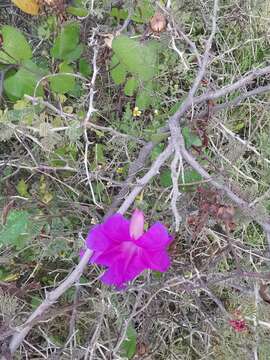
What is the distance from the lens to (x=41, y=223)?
137 cm

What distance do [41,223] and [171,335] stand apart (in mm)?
466

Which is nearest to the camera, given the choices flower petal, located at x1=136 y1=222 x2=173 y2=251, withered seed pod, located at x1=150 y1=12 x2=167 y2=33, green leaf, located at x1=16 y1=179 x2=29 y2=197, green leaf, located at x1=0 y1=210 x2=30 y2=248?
flower petal, located at x1=136 y1=222 x2=173 y2=251

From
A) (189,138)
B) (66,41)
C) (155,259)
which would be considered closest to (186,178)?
(189,138)

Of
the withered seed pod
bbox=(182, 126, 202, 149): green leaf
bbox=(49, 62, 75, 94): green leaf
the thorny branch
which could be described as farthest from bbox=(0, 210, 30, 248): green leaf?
the withered seed pod

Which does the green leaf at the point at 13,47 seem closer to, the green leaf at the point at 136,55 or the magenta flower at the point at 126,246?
the green leaf at the point at 136,55

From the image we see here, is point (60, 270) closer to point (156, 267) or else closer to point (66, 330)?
point (66, 330)

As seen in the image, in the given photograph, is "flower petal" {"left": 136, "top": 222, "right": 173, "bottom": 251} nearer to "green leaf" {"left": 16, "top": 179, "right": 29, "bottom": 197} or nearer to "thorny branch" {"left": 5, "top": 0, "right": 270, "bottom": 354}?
"thorny branch" {"left": 5, "top": 0, "right": 270, "bottom": 354}

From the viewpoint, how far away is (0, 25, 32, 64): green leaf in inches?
52.0

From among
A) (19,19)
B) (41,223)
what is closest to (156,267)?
(41,223)

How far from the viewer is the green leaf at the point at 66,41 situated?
54.5 inches

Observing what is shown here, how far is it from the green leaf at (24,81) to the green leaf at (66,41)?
72 mm

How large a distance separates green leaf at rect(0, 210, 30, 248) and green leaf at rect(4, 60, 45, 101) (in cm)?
29

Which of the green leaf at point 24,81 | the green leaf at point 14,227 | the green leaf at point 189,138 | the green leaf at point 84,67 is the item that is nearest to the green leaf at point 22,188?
the green leaf at point 14,227

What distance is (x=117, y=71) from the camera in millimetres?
1373
